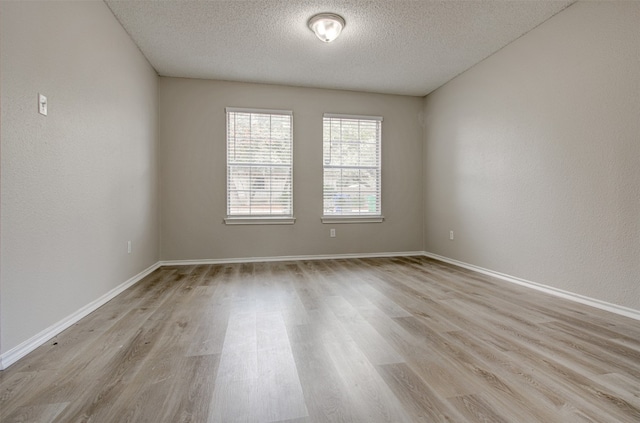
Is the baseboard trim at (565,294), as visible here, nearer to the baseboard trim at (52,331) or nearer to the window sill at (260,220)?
the window sill at (260,220)

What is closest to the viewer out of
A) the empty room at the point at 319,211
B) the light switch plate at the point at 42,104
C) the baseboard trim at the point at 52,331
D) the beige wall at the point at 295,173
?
the empty room at the point at 319,211

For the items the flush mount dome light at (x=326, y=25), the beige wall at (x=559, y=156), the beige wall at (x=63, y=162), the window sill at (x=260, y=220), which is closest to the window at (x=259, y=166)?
the window sill at (x=260, y=220)

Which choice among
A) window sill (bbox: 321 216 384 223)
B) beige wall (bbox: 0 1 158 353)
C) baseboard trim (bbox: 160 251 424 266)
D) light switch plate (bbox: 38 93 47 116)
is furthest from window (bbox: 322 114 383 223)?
light switch plate (bbox: 38 93 47 116)

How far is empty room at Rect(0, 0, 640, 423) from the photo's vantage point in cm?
143

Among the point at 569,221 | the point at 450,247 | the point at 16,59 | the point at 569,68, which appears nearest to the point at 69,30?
the point at 16,59

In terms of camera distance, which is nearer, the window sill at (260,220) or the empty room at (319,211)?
the empty room at (319,211)

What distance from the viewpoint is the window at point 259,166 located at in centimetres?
438

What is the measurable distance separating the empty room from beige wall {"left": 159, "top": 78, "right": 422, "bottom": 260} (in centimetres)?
3

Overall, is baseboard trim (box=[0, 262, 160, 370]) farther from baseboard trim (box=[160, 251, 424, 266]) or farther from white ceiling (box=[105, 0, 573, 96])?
white ceiling (box=[105, 0, 573, 96])

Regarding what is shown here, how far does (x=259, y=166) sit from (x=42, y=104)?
2.71 m

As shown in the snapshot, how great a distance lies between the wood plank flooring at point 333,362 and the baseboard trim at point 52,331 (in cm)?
5

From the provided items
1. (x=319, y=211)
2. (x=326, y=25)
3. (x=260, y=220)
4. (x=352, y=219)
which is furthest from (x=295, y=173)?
(x=326, y=25)

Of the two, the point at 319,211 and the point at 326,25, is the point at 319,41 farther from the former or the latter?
the point at 319,211

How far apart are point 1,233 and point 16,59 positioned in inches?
36.2
